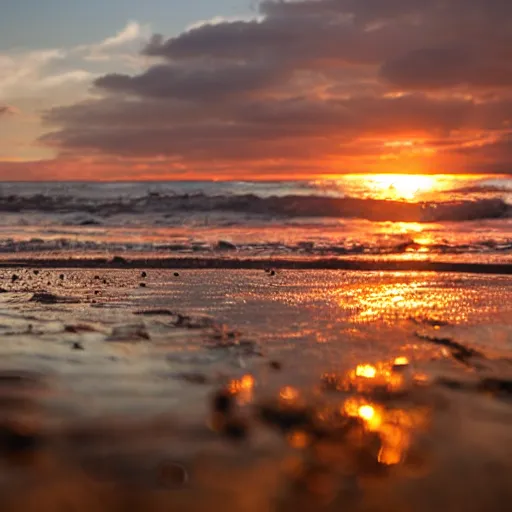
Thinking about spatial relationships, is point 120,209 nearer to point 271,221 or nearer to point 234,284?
point 271,221

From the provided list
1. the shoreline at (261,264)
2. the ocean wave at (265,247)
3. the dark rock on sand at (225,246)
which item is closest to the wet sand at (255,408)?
the shoreline at (261,264)

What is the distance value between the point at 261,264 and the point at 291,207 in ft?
55.9

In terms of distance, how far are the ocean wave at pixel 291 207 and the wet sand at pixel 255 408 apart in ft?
61.2

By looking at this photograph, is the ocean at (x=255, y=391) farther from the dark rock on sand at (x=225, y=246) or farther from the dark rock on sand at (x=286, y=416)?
the dark rock on sand at (x=225, y=246)

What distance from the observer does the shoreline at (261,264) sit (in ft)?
33.1

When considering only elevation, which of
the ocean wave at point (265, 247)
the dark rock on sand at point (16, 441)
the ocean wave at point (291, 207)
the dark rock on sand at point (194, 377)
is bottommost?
the dark rock on sand at point (16, 441)

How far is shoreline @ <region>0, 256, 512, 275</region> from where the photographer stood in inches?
397

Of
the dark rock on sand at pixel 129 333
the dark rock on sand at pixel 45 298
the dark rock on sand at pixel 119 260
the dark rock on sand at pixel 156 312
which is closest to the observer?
the dark rock on sand at pixel 129 333

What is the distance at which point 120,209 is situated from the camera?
26.5m

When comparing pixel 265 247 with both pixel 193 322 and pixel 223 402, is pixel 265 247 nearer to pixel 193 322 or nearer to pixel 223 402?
pixel 193 322

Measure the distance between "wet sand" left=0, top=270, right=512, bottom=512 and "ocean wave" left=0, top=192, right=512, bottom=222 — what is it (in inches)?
734

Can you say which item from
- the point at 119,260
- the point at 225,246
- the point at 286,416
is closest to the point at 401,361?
the point at 286,416

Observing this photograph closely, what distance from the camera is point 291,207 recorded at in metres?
27.5

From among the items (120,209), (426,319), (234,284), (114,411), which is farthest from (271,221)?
(114,411)
